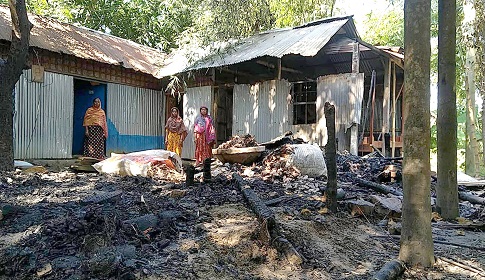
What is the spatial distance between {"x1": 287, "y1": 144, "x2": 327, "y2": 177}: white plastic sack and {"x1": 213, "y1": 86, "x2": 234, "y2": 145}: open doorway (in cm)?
565

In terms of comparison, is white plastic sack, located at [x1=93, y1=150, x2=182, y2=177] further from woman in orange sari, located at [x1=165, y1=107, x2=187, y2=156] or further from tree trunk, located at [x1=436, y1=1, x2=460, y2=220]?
tree trunk, located at [x1=436, y1=1, x2=460, y2=220]

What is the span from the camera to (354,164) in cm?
848

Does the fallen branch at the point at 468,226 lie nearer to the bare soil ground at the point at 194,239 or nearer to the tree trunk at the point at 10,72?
the bare soil ground at the point at 194,239

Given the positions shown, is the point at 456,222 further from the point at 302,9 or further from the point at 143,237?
the point at 302,9

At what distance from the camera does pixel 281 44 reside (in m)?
10.6

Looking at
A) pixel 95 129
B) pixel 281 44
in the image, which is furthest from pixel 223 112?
pixel 95 129

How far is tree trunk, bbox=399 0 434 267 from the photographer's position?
10.2 feet

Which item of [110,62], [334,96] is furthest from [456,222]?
[110,62]

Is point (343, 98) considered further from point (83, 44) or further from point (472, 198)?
point (83, 44)

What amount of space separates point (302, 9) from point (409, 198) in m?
13.7

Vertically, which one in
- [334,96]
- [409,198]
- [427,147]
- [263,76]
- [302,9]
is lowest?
[409,198]

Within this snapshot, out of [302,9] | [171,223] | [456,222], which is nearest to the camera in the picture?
[171,223]

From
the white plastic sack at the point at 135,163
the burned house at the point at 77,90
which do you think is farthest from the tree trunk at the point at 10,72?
the white plastic sack at the point at 135,163

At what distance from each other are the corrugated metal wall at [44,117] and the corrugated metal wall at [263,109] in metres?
4.90
